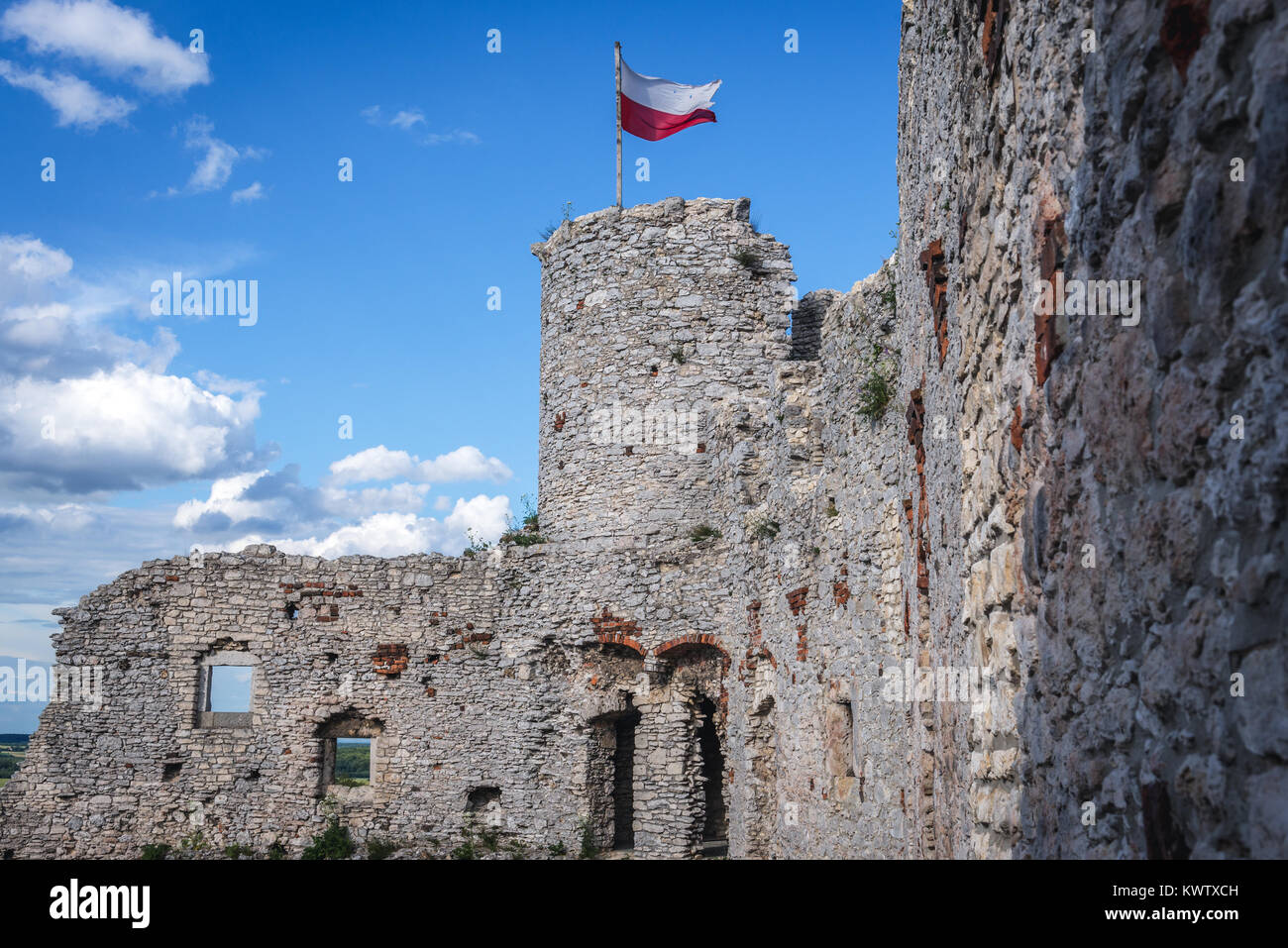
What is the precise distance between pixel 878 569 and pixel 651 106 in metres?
10.6

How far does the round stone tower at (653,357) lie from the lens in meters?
14.9

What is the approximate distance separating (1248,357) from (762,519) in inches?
374

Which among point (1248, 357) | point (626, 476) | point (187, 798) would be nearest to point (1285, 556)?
point (1248, 357)

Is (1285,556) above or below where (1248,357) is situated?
below

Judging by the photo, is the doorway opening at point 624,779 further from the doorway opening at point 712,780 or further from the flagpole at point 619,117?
the flagpole at point 619,117

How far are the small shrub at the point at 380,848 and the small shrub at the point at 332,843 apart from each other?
0.82ft

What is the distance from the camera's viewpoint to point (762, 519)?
11172 mm

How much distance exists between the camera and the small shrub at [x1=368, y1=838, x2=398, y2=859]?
46.9 feet

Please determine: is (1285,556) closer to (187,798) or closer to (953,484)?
(953,484)

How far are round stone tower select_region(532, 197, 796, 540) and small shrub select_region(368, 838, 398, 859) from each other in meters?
4.49

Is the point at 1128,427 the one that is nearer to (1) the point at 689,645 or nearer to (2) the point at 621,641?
(1) the point at 689,645

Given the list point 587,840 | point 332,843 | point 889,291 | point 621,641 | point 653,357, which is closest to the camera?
point 889,291

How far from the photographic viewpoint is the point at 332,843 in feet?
47.2

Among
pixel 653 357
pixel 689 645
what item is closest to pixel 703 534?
pixel 689 645
